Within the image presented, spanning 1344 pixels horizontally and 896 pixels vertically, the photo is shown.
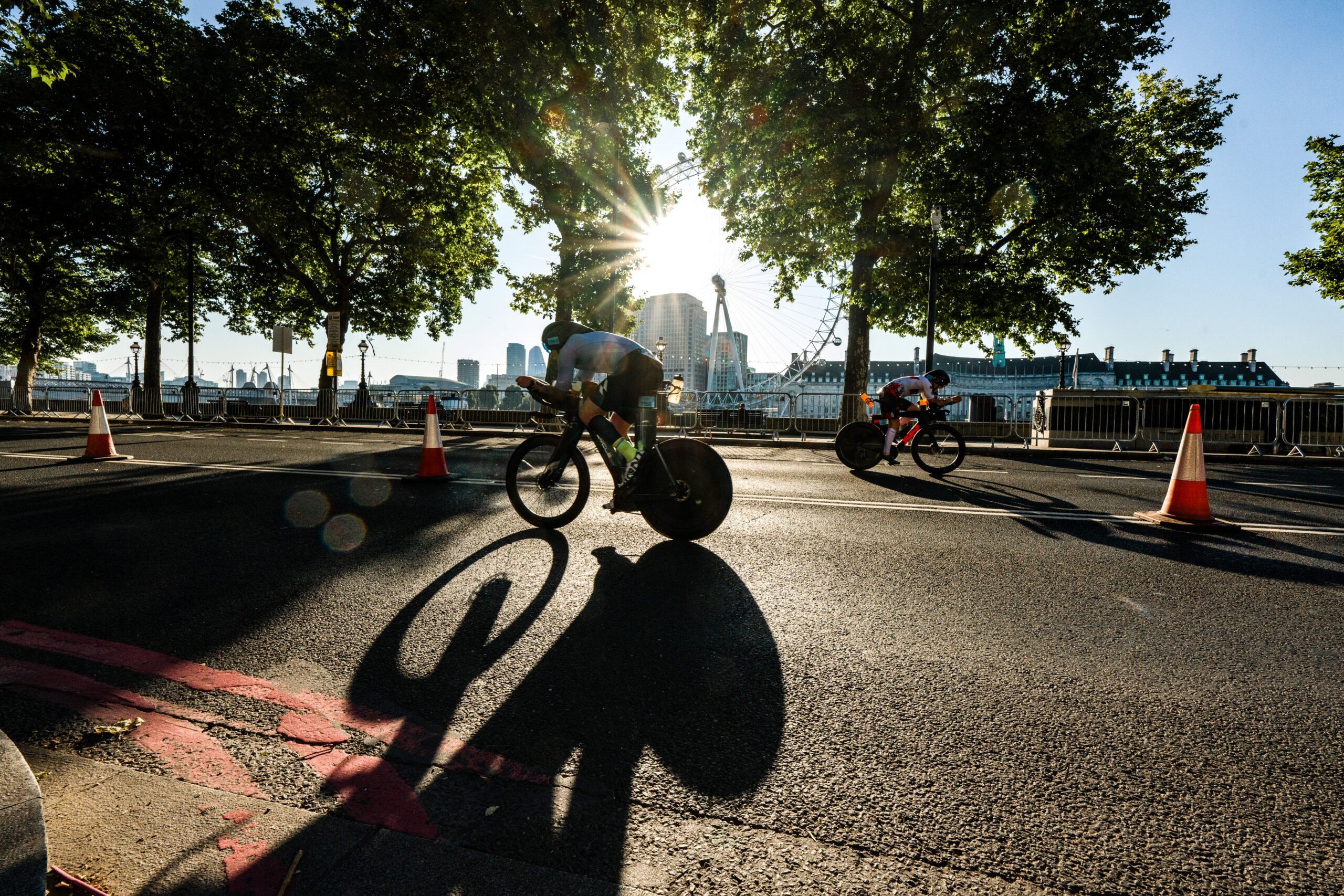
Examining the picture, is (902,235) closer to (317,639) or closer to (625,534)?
(625,534)

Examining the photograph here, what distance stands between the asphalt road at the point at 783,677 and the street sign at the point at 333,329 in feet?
64.0

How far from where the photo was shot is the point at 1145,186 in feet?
60.5

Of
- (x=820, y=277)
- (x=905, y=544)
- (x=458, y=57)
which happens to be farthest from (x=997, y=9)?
(x=905, y=544)

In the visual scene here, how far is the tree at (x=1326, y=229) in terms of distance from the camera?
1992 centimetres

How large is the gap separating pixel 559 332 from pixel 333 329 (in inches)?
857

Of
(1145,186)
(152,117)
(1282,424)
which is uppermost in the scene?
(152,117)

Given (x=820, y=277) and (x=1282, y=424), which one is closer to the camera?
(x=1282, y=424)

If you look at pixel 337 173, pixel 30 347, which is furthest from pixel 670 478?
pixel 30 347

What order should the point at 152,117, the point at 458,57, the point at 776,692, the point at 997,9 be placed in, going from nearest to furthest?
1. the point at 776,692
2. the point at 997,9
3. the point at 458,57
4. the point at 152,117

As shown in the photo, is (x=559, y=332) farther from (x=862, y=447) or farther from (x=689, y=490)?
(x=862, y=447)

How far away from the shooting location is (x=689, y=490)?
467cm

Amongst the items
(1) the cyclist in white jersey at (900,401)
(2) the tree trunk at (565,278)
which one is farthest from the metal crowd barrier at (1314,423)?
(2) the tree trunk at (565,278)

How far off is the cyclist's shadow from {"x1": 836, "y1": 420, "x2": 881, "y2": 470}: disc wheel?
6279 mm

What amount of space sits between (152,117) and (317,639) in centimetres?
3055
